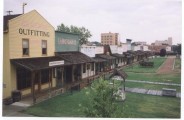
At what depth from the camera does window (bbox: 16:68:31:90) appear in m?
16.0

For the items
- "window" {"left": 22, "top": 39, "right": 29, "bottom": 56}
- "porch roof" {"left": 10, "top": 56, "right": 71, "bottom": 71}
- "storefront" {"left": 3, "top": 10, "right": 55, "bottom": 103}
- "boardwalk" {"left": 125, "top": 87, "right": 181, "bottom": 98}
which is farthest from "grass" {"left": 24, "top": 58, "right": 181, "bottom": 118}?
"window" {"left": 22, "top": 39, "right": 29, "bottom": 56}

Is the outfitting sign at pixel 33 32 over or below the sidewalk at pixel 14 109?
over

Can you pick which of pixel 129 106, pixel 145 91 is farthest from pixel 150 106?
A: pixel 145 91

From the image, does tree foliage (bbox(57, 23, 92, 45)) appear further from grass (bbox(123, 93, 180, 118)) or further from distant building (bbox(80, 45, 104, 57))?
grass (bbox(123, 93, 180, 118))

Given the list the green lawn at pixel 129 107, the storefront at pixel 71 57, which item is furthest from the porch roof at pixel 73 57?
the green lawn at pixel 129 107

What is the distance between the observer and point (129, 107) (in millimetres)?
15156

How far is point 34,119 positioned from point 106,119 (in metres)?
4.56

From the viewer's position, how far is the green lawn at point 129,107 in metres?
13.5

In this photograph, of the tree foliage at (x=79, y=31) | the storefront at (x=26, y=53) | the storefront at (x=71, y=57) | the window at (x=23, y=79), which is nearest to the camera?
the storefront at (x=26, y=53)

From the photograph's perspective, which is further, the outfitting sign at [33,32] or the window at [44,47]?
the window at [44,47]

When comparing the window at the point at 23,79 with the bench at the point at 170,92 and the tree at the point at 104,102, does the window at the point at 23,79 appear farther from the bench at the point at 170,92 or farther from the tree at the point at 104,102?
the bench at the point at 170,92

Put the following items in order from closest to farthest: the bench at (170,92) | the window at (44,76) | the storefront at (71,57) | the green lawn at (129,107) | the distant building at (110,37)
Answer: the green lawn at (129,107) → the bench at (170,92) → the window at (44,76) → the storefront at (71,57) → the distant building at (110,37)

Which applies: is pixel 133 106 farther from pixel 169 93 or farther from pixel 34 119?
pixel 34 119

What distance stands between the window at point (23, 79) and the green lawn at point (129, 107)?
2062mm
